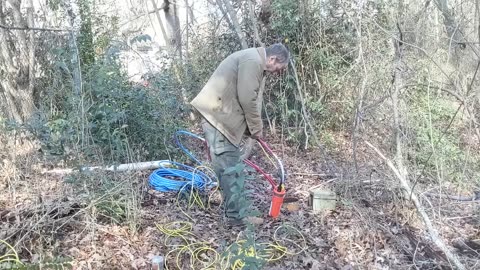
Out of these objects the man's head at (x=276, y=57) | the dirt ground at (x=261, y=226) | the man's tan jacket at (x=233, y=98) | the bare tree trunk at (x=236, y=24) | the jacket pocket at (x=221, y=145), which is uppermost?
the bare tree trunk at (x=236, y=24)

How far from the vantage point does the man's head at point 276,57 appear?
13.6ft

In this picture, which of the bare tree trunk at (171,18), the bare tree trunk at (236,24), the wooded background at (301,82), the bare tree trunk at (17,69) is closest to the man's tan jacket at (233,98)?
the wooded background at (301,82)

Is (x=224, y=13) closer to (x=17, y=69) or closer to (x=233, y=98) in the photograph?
(x=17, y=69)

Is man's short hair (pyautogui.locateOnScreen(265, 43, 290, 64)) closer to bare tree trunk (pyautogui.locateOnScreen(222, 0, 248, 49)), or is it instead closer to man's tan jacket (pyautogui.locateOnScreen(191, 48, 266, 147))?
man's tan jacket (pyautogui.locateOnScreen(191, 48, 266, 147))

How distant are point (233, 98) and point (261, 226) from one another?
1391 millimetres

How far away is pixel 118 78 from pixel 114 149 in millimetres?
951

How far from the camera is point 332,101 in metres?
7.26

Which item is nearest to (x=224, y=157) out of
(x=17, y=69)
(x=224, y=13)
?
(x=224, y=13)

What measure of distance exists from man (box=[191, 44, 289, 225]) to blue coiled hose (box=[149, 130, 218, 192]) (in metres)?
0.66

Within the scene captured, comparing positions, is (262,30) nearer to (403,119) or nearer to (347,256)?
(403,119)

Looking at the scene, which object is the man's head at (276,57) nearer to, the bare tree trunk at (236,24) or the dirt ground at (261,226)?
the dirt ground at (261,226)

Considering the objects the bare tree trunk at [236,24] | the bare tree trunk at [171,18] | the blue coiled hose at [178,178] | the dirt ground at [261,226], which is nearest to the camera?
the dirt ground at [261,226]

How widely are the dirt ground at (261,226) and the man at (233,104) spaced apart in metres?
0.62

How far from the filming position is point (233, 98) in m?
4.24
